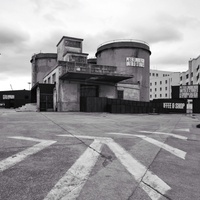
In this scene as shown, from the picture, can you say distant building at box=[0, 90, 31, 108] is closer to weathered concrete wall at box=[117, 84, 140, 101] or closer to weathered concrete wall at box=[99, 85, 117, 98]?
weathered concrete wall at box=[99, 85, 117, 98]

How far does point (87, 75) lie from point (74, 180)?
2373cm

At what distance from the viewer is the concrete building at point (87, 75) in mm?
28219

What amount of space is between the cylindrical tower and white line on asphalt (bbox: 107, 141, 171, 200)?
32.8 metres

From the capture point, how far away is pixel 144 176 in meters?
3.81

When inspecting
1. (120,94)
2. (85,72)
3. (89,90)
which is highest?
(85,72)

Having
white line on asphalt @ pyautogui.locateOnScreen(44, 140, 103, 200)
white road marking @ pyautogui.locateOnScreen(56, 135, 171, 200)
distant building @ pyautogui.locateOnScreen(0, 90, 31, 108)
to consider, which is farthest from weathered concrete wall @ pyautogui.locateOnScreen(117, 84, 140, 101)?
white line on asphalt @ pyautogui.locateOnScreen(44, 140, 103, 200)

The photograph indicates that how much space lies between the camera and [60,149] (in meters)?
5.60

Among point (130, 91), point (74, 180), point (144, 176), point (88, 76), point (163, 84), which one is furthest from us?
point (163, 84)

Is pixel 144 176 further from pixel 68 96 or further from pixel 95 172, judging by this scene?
pixel 68 96

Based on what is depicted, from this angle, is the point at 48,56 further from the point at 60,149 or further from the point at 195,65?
the point at 195,65

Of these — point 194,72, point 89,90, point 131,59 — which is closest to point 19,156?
point 89,90

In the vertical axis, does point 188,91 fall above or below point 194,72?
below

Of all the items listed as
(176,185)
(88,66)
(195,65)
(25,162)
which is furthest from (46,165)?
(195,65)

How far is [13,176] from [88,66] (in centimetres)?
2572
